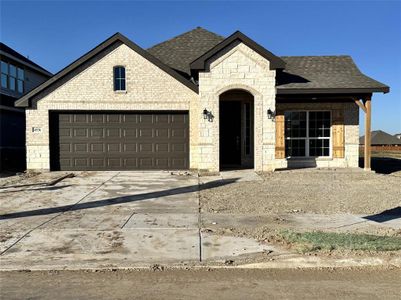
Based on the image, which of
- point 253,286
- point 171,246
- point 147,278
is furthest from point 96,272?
point 253,286

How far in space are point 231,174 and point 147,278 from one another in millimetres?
11026

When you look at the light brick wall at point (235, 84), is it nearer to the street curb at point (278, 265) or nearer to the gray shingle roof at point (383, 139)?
the street curb at point (278, 265)

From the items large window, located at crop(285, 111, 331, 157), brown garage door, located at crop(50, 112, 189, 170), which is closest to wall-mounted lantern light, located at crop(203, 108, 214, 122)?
brown garage door, located at crop(50, 112, 189, 170)

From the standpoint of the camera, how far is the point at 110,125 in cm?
1756

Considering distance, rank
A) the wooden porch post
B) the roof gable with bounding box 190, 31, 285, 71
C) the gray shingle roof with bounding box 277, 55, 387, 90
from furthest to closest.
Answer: the gray shingle roof with bounding box 277, 55, 387, 90 → the wooden porch post → the roof gable with bounding box 190, 31, 285, 71

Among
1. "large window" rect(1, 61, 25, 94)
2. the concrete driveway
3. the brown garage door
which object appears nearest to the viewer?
the concrete driveway

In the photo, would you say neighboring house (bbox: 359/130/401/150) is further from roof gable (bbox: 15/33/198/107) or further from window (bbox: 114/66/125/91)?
window (bbox: 114/66/125/91)

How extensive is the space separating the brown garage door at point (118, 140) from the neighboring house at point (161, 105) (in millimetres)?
43

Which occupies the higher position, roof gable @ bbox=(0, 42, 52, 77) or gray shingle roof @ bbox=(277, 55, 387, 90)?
roof gable @ bbox=(0, 42, 52, 77)

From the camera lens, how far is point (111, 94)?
57.1 ft

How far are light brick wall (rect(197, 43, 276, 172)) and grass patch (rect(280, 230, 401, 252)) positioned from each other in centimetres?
972

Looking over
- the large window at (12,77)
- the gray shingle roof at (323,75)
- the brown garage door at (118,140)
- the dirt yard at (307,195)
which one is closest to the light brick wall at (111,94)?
the brown garage door at (118,140)

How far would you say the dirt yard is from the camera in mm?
9891

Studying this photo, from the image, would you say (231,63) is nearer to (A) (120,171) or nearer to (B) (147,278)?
(A) (120,171)
